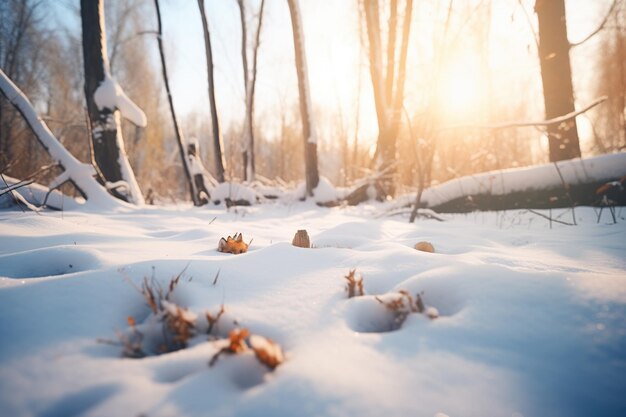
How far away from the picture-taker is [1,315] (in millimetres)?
627

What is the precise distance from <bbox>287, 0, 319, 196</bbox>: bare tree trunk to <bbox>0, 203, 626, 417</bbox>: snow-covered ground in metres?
4.53

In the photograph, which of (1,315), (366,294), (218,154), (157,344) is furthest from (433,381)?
(218,154)

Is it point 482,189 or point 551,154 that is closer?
point 482,189

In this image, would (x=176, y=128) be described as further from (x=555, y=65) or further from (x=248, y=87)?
(x=555, y=65)

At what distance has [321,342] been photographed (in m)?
0.63

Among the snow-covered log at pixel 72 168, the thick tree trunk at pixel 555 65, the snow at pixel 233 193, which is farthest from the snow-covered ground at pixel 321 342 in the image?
the snow at pixel 233 193

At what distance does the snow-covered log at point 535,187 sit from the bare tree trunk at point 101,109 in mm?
4345

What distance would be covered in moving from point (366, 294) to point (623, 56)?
1943 cm

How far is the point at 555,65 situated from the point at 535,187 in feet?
7.72

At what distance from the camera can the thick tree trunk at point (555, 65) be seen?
3.91 m

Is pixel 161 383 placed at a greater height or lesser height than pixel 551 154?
lesser

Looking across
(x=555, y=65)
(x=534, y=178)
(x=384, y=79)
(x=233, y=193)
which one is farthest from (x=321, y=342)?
(x=384, y=79)

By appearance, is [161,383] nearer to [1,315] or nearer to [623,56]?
[1,315]

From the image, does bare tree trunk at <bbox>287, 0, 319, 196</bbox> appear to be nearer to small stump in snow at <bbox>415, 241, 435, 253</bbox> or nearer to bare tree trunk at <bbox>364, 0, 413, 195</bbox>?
bare tree trunk at <bbox>364, 0, 413, 195</bbox>
